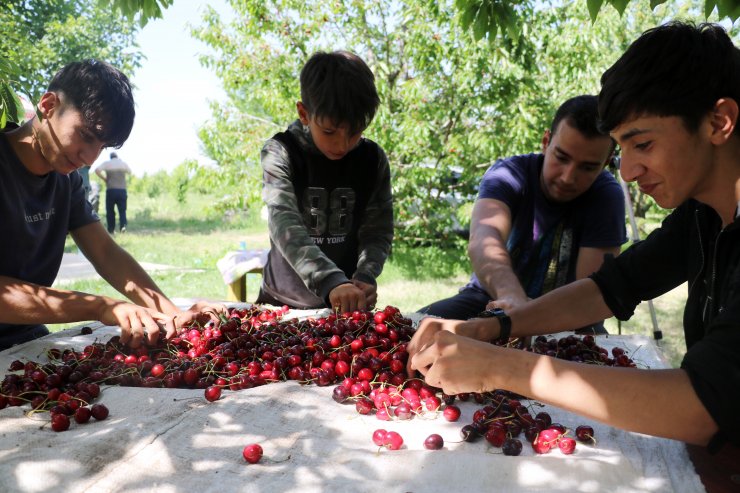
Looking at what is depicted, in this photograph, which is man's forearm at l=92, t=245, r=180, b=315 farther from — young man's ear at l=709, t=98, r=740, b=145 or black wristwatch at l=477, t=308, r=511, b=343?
young man's ear at l=709, t=98, r=740, b=145

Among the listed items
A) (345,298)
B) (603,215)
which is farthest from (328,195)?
(603,215)

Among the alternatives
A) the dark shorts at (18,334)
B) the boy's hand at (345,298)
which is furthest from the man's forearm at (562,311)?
the dark shorts at (18,334)

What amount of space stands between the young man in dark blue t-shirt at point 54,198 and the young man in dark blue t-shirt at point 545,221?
4.64ft

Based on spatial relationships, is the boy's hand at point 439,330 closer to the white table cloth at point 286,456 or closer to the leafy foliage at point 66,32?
the white table cloth at point 286,456

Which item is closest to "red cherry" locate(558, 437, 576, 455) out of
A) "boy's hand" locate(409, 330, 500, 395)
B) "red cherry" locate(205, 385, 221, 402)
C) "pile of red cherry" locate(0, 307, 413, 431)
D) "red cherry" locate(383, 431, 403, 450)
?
"boy's hand" locate(409, 330, 500, 395)

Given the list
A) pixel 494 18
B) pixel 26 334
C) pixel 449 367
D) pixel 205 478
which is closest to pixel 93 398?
pixel 205 478

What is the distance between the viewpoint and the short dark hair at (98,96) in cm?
236

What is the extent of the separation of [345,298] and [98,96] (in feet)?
4.31

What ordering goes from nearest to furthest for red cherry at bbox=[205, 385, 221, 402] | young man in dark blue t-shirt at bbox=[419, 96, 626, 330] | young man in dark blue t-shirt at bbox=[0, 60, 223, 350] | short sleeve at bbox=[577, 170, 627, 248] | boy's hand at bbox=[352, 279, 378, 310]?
red cherry at bbox=[205, 385, 221, 402]
young man in dark blue t-shirt at bbox=[0, 60, 223, 350]
boy's hand at bbox=[352, 279, 378, 310]
young man in dark blue t-shirt at bbox=[419, 96, 626, 330]
short sleeve at bbox=[577, 170, 627, 248]

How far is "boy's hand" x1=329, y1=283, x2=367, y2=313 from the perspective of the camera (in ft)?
8.95

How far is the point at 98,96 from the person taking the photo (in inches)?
92.7

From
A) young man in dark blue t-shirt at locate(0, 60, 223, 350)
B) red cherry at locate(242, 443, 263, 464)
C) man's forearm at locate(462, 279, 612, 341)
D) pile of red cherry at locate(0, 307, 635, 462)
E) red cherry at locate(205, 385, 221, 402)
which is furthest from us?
young man in dark blue t-shirt at locate(0, 60, 223, 350)

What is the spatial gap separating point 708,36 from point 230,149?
7.64 metres

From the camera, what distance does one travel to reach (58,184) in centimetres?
275
